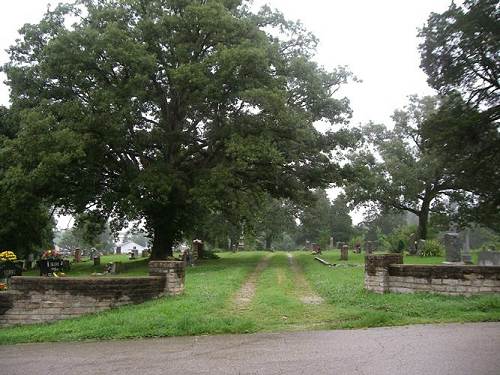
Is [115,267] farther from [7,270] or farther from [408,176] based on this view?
[408,176]

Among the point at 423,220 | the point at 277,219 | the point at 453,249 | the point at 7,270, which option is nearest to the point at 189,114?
the point at 7,270

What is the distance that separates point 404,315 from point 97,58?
19781mm

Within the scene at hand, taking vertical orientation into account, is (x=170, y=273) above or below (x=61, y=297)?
above

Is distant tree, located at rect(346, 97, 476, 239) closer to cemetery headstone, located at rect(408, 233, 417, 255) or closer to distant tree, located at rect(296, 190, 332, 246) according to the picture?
cemetery headstone, located at rect(408, 233, 417, 255)

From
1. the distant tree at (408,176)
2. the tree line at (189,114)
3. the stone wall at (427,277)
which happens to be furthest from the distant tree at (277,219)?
the stone wall at (427,277)

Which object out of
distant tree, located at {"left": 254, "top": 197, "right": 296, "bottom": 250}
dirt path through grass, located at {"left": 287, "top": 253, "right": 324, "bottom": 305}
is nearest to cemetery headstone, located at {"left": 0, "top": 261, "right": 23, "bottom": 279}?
dirt path through grass, located at {"left": 287, "top": 253, "right": 324, "bottom": 305}

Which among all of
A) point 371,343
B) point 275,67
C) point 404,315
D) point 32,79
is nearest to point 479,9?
point 275,67

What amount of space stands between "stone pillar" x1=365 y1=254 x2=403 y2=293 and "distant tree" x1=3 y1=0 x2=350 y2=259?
33.3 ft

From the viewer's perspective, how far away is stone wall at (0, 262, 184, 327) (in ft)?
36.8

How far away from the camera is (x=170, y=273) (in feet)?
39.8

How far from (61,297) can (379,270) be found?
25.9ft

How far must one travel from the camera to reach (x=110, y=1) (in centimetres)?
2566

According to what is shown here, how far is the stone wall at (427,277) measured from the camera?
1041 cm

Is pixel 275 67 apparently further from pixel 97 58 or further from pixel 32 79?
pixel 32 79
